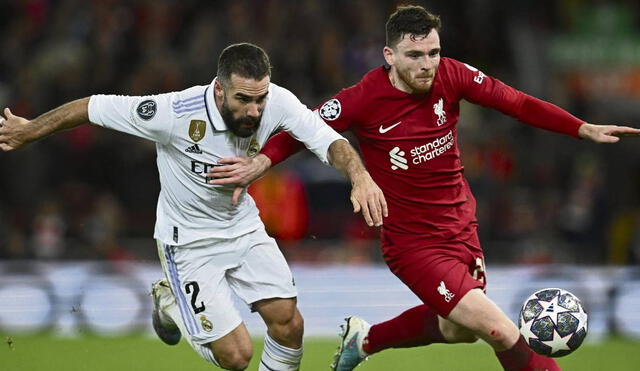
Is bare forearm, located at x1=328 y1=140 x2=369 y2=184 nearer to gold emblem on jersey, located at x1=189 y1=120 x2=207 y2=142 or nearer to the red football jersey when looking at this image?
the red football jersey

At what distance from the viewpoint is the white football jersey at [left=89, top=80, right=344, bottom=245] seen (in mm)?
5984

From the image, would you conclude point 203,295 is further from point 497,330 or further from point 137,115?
point 497,330

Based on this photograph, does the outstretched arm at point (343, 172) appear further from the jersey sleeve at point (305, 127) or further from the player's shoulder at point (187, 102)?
the player's shoulder at point (187, 102)

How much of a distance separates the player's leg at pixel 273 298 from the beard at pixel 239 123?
2.21ft

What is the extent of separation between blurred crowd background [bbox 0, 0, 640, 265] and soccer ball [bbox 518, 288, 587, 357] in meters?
6.12

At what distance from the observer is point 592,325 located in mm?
10617

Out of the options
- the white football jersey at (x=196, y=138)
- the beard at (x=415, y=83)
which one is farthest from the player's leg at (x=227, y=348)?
the beard at (x=415, y=83)

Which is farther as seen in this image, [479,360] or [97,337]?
[97,337]

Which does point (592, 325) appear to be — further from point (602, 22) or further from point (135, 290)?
point (602, 22)

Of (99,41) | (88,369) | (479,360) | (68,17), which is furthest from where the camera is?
(68,17)

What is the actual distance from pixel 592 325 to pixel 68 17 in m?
8.04

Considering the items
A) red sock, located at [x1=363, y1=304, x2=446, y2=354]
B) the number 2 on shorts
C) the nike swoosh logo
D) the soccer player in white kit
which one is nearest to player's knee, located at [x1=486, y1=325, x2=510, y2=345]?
red sock, located at [x1=363, y1=304, x2=446, y2=354]

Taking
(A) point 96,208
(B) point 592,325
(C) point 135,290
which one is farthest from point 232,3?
(B) point 592,325

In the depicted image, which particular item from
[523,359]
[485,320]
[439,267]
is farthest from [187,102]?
[523,359]
